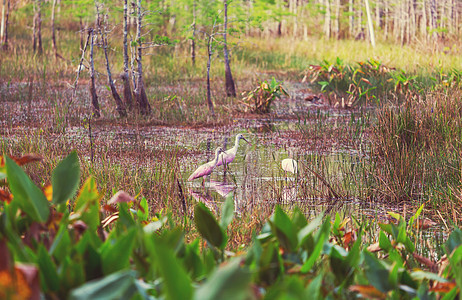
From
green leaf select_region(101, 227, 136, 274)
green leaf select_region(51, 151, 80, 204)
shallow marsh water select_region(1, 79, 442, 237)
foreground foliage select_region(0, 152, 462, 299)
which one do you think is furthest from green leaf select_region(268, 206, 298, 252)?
shallow marsh water select_region(1, 79, 442, 237)

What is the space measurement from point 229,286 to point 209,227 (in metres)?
0.60

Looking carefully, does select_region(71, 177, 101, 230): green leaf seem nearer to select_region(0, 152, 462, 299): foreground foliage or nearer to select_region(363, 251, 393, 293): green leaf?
select_region(0, 152, 462, 299): foreground foliage

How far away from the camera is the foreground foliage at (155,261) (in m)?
0.78

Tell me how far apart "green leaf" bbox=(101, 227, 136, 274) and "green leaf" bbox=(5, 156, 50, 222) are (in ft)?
0.82

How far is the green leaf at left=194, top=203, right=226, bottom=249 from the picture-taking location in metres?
1.29

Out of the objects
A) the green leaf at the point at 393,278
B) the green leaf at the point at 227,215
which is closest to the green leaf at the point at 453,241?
the green leaf at the point at 393,278

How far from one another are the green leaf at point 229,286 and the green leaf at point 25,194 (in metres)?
0.62

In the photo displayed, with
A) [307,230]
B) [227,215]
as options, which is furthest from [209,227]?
[307,230]

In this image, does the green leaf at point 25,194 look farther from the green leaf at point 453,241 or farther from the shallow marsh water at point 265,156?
the shallow marsh water at point 265,156

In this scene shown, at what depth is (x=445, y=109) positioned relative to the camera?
5.95 meters

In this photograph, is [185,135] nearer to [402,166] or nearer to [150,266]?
[402,166]

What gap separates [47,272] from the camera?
97cm

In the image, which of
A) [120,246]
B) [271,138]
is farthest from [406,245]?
[271,138]

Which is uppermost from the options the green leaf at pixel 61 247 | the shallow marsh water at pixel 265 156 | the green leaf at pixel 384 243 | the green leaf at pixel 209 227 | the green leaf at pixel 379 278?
the green leaf at pixel 61 247
